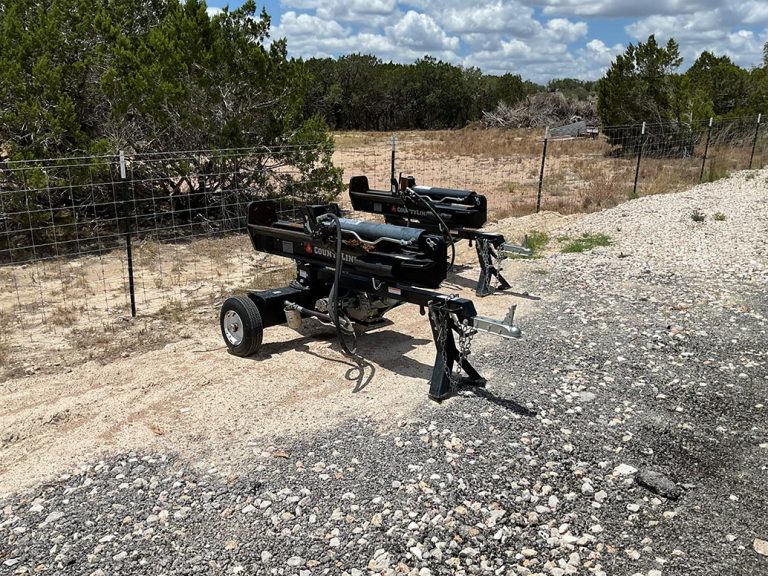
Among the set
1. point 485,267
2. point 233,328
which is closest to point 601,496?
→ point 233,328

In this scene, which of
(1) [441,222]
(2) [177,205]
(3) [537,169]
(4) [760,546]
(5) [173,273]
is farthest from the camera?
(3) [537,169]

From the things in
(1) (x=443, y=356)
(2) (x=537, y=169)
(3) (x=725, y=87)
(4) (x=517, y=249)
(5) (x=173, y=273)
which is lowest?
(5) (x=173, y=273)

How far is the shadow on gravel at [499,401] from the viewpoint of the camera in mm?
4859

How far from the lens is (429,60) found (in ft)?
159

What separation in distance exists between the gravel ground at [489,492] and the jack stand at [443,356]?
169 mm

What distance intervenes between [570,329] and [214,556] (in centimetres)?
438

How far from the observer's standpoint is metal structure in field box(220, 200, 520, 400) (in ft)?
16.6

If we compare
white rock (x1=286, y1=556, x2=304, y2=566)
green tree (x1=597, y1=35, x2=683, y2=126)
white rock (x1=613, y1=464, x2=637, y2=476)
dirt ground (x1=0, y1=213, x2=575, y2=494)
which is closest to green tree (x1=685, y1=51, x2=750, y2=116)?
green tree (x1=597, y1=35, x2=683, y2=126)

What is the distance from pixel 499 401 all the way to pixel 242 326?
2.29m

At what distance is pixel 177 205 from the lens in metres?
12.4

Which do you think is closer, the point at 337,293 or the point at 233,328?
the point at 337,293

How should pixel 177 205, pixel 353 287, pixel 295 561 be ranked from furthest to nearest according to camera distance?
pixel 177 205, pixel 353 287, pixel 295 561

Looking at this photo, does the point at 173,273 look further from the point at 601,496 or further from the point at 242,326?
the point at 601,496

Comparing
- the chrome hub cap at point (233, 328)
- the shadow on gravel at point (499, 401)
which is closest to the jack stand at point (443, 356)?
the shadow on gravel at point (499, 401)
